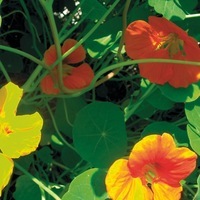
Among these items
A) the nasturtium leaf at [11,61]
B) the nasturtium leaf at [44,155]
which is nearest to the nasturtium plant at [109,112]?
the nasturtium leaf at [44,155]

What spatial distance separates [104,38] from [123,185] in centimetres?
40

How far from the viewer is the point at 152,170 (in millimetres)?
1388

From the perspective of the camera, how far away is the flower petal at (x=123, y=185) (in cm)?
131

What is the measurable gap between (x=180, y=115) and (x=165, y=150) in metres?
0.49

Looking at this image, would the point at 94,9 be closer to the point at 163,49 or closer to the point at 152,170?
the point at 163,49

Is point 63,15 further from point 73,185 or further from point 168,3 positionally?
point 73,185

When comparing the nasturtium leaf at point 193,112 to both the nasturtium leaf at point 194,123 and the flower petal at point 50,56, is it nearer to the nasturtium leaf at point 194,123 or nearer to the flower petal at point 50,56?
the nasturtium leaf at point 194,123

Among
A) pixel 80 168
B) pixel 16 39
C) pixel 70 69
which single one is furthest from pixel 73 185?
pixel 16 39

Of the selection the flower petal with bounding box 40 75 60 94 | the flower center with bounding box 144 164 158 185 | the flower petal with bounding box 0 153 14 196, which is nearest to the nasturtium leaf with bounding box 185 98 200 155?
the flower center with bounding box 144 164 158 185

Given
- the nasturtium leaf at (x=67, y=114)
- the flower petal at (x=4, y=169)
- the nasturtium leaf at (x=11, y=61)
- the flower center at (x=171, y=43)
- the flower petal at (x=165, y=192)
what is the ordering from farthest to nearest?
1. the nasturtium leaf at (x=11, y=61)
2. the nasturtium leaf at (x=67, y=114)
3. the flower center at (x=171, y=43)
4. the flower petal at (x=165, y=192)
5. the flower petal at (x=4, y=169)

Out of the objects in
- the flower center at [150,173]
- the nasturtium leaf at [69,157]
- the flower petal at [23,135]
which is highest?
the flower petal at [23,135]

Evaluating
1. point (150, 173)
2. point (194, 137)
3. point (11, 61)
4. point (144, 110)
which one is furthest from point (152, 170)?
point (11, 61)

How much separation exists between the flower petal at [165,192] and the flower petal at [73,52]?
388 millimetres

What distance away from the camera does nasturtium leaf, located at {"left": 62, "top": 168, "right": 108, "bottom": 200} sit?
1363mm
